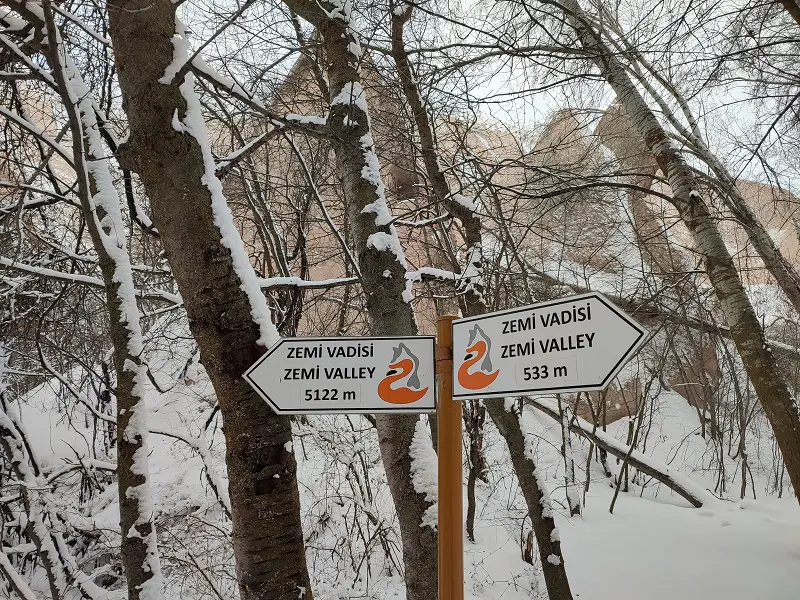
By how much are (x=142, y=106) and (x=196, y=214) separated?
0.49 meters

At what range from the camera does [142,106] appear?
2.08m

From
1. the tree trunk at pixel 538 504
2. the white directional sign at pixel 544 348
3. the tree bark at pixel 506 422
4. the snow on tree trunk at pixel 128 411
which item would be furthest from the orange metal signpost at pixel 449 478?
the tree trunk at pixel 538 504

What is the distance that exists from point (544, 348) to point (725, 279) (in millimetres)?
4151

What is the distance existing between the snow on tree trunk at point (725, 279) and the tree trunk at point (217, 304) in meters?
3.32

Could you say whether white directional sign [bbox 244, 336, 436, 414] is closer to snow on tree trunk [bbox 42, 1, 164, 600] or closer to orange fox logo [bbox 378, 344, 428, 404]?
orange fox logo [bbox 378, 344, 428, 404]

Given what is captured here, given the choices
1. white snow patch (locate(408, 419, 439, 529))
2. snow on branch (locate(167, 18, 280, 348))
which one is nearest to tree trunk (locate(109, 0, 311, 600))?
snow on branch (locate(167, 18, 280, 348))

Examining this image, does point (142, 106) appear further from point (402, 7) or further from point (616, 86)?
point (616, 86)

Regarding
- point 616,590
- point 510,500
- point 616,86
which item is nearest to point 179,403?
point 510,500

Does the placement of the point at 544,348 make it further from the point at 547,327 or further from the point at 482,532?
the point at 482,532

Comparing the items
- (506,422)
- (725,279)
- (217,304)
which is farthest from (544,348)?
(725,279)

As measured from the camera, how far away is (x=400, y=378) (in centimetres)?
158

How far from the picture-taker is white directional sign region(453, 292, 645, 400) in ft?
4.22

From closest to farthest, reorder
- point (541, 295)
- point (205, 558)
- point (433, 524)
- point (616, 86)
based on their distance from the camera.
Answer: point (433, 524) → point (616, 86) → point (205, 558) → point (541, 295)

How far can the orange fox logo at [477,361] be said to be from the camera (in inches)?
57.1
